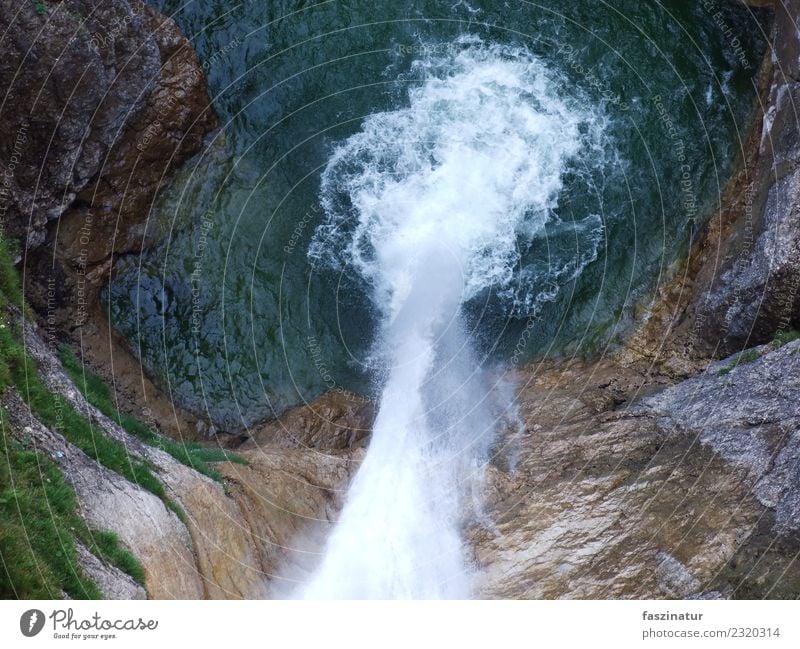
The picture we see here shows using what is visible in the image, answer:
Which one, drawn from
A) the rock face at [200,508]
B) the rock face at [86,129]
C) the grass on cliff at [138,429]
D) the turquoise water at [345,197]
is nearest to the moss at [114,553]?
the rock face at [200,508]

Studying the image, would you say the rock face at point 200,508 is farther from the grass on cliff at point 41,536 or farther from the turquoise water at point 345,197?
the turquoise water at point 345,197

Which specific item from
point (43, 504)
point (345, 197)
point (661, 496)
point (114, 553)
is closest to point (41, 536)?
point (43, 504)

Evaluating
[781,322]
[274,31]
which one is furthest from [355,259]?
[781,322]

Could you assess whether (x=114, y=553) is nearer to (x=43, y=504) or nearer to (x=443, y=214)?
(x=43, y=504)

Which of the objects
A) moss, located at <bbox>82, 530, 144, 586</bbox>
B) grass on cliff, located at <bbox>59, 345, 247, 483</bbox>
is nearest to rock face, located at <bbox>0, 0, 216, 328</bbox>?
grass on cliff, located at <bbox>59, 345, 247, 483</bbox>

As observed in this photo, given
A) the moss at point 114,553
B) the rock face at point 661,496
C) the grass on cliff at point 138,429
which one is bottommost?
the rock face at point 661,496
